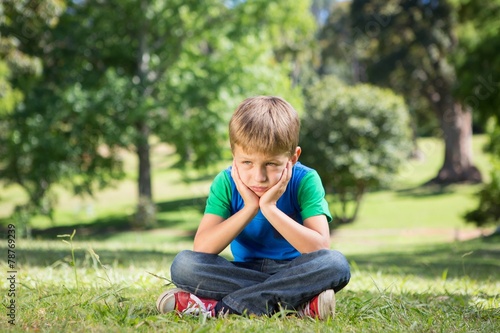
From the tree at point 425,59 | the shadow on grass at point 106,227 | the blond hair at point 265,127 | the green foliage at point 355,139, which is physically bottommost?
the shadow on grass at point 106,227

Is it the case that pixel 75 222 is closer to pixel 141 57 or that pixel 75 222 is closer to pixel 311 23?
pixel 141 57

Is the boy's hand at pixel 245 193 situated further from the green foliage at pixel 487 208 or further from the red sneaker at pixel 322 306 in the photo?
the green foliage at pixel 487 208

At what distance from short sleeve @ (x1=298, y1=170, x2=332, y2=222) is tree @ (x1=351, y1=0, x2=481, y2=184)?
3097 cm

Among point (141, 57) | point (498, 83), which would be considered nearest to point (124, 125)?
point (141, 57)

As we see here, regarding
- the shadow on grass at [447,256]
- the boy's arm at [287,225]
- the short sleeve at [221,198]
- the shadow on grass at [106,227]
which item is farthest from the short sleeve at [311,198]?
the shadow on grass at [106,227]

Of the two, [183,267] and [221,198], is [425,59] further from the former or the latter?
[183,267]

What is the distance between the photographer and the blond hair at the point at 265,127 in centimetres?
328

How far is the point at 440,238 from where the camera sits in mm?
21125

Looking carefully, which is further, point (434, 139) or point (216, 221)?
point (434, 139)

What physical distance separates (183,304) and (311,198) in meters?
0.91

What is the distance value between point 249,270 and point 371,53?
117ft

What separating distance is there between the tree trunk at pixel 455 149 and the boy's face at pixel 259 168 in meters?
32.4

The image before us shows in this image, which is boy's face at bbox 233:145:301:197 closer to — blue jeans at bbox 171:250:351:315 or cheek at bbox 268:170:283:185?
cheek at bbox 268:170:283:185

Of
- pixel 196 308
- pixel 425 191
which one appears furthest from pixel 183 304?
pixel 425 191
